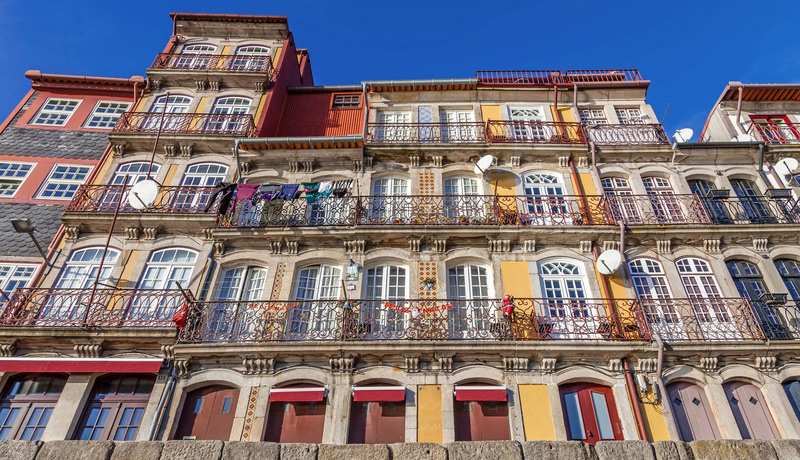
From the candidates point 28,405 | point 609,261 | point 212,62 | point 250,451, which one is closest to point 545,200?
point 609,261

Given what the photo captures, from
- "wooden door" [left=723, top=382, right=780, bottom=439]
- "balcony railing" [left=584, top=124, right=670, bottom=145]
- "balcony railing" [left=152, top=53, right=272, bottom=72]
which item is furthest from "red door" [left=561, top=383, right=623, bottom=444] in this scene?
"balcony railing" [left=152, top=53, right=272, bottom=72]

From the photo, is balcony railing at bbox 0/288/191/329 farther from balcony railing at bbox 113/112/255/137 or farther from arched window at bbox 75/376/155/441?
Result: balcony railing at bbox 113/112/255/137

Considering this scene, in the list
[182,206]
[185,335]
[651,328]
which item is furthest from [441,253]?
[182,206]

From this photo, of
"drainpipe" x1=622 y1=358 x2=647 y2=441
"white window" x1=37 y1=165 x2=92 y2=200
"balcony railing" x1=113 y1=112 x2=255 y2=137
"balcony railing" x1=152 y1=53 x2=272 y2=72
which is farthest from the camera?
"balcony railing" x1=152 y1=53 x2=272 y2=72

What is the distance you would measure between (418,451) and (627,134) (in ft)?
39.4

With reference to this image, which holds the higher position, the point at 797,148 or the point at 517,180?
the point at 797,148

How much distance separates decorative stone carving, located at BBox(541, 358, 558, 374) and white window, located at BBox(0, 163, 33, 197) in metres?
14.6

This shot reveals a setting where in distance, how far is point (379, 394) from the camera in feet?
29.9

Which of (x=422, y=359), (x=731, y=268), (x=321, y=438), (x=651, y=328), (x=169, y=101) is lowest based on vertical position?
(x=321, y=438)

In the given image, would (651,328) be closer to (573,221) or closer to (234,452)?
(573,221)

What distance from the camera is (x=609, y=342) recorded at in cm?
948

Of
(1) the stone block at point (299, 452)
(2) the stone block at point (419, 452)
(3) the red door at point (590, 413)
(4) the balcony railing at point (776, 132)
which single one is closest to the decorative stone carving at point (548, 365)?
(3) the red door at point (590, 413)

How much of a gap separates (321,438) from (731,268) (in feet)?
33.2

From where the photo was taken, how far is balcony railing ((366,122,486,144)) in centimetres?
1402
